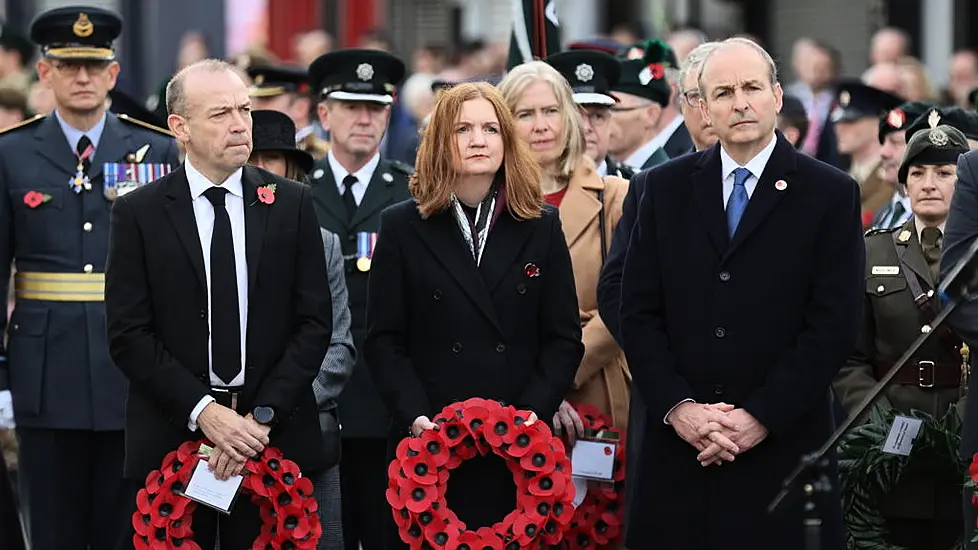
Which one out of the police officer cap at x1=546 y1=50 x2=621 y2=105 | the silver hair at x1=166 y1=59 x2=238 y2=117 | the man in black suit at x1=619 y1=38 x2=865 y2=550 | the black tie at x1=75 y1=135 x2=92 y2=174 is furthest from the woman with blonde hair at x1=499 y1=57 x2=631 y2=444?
the black tie at x1=75 y1=135 x2=92 y2=174

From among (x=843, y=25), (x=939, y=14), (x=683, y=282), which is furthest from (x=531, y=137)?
(x=843, y=25)

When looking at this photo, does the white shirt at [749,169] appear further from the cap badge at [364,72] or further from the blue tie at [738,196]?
the cap badge at [364,72]

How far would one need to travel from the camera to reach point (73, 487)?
7.56 m

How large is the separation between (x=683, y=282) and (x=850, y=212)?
57cm

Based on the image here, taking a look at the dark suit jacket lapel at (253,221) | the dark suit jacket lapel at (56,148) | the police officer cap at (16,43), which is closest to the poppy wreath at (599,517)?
the dark suit jacket lapel at (253,221)

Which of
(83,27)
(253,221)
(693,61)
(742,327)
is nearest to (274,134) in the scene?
(83,27)

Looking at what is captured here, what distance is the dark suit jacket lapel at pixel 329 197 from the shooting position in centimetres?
791

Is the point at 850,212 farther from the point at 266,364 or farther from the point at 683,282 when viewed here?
the point at 266,364

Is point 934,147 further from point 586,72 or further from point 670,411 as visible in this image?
point 670,411

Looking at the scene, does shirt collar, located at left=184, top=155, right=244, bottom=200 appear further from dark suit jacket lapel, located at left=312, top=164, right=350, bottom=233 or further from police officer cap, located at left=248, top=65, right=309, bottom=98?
police officer cap, located at left=248, top=65, right=309, bottom=98

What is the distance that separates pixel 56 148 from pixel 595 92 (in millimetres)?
2248

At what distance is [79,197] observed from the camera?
7805 mm

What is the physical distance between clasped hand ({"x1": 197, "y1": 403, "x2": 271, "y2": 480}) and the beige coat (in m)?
1.44

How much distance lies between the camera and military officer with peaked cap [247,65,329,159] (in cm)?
1077
